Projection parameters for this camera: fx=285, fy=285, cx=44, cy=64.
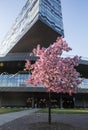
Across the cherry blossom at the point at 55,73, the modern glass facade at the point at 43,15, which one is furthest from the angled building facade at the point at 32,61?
the cherry blossom at the point at 55,73

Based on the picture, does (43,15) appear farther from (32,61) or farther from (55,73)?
(55,73)

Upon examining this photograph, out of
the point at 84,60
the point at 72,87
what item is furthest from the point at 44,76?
the point at 84,60

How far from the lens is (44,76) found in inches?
784

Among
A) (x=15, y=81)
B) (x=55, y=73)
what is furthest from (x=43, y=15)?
(x=55, y=73)

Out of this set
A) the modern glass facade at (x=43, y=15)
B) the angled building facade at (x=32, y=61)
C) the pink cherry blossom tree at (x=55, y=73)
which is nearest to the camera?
the pink cherry blossom tree at (x=55, y=73)

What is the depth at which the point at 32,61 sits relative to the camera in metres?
67.5

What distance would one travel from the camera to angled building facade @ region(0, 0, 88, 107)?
66562 mm

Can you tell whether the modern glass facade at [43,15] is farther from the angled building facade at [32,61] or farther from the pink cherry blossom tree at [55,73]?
the pink cherry blossom tree at [55,73]

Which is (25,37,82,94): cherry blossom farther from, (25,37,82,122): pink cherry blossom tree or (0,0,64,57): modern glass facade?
(0,0,64,57): modern glass facade

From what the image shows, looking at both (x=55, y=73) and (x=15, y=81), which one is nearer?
(x=55, y=73)

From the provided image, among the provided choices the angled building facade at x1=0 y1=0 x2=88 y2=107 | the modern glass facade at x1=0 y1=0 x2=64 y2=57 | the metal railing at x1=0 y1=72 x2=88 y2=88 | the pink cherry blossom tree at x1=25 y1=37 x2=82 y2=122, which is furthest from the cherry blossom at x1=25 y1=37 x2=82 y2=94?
the modern glass facade at x1=0 y1=0 x2=64 y2=57

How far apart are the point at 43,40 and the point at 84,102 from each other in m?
21.0

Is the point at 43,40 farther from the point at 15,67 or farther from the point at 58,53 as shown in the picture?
the point at 58,53

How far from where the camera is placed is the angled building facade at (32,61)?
66562 millimetres
